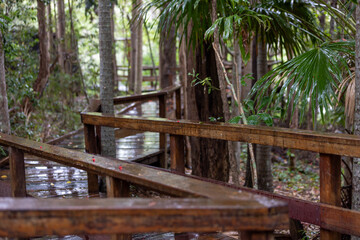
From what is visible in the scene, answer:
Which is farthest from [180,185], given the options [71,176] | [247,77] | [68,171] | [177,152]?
[68,171]

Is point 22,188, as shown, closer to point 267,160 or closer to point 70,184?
point 70,184

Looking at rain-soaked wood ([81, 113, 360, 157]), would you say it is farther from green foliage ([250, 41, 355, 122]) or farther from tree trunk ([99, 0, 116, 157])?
tree trunk ([99, 0, 116, 157])

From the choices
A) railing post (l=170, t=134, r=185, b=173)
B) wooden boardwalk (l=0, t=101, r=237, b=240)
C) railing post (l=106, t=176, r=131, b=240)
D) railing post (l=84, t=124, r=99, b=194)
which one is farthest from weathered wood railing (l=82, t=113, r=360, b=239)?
railing post (l=84, t=124, r=99, b=194)

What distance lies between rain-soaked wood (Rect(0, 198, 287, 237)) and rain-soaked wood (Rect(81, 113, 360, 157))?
1138 millimetres

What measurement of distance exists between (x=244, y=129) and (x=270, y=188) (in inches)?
155

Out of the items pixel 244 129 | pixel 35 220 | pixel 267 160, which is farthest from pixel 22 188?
pixel 267 160

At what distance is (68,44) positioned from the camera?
1562 centimetres

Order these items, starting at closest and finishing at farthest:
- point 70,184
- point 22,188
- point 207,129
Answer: point 207,129 → point 22,188 → point 70,184

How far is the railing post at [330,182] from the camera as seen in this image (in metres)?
2.56

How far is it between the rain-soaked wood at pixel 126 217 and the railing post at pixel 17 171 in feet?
6.53

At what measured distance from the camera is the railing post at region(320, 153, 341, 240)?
8.41 ft

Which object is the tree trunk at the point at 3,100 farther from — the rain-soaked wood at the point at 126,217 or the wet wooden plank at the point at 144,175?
the rain-soaked wood at the point at 126,217

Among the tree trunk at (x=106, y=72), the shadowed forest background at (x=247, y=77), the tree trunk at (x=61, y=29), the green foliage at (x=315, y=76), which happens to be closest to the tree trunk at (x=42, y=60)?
the shadowed forest background at (x=247, y=77)

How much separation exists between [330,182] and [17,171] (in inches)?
92.0
